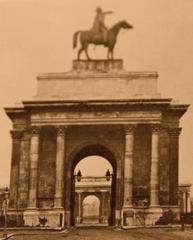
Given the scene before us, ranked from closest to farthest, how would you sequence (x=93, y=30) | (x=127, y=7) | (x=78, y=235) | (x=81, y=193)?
(x=127, y=7), (x=78, y=235), (x=93, y=30), (x=81, y=193)

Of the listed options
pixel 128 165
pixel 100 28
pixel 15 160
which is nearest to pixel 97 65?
pixel 100 28

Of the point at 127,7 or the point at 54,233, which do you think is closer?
the point at 127,7

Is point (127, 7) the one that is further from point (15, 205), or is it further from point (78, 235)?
point (15, 205)

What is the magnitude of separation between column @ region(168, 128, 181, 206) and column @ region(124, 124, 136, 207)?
7.68 feet

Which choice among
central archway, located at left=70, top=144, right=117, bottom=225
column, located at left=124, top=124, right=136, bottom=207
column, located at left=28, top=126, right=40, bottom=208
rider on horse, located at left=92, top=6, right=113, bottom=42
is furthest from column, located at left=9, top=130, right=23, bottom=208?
rider on horse, located at left=92, top=6, right=113, bottom=42

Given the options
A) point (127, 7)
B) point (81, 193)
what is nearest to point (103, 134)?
point (127, 7)

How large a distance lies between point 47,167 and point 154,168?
19.3 ft

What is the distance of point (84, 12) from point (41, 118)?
410 inches

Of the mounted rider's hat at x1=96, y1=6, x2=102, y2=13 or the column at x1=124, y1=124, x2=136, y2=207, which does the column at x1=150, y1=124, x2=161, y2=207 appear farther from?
the mounted rider's hat at x1=96, y1=6, x2=102, y2=13

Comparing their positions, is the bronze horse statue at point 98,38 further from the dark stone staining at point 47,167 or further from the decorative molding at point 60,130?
the dark stone staining at point 47,167

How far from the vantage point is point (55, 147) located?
143ft

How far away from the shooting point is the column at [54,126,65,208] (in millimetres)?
42344

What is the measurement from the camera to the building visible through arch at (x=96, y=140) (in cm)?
4222

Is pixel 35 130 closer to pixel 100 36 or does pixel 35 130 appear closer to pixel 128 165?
pixel 128 165
